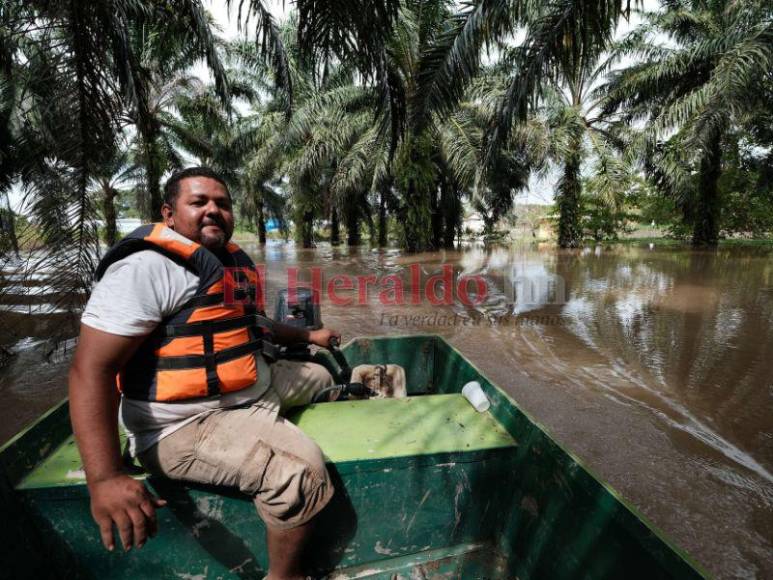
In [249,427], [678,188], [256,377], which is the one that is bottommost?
[249,427]

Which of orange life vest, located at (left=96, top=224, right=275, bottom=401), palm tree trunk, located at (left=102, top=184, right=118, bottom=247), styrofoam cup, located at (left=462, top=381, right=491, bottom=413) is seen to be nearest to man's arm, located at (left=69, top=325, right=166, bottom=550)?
orange life vest, located at (left=96, top=224, right=275, bottom=401)

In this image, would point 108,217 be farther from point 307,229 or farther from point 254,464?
point 307,229

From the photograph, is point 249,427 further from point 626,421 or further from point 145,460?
point 626,421

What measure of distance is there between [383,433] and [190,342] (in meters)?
0.92

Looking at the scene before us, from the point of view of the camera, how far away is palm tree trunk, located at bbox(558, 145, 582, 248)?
58.6 ft

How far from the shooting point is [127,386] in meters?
1.58

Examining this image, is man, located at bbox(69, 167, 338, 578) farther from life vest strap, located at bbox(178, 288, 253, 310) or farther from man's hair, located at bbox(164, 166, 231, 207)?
man's hair, located at bbox(164, 166, 231, 207)

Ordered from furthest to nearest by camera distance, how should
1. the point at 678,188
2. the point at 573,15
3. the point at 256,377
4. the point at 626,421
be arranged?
the point at 678,188 → the point at 573,15 → the point at 626,421 → the point at 256,377

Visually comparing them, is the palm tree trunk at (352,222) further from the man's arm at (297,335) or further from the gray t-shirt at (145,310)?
the gray t-shirt at (145,310)

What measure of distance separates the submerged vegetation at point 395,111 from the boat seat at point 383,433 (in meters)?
Result: 1.92

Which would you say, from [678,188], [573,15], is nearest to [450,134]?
[678,188]

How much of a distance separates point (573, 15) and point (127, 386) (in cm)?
601

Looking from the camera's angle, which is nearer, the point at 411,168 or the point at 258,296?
the point at 258,296

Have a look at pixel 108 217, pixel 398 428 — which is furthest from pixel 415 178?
pixel 398 428
